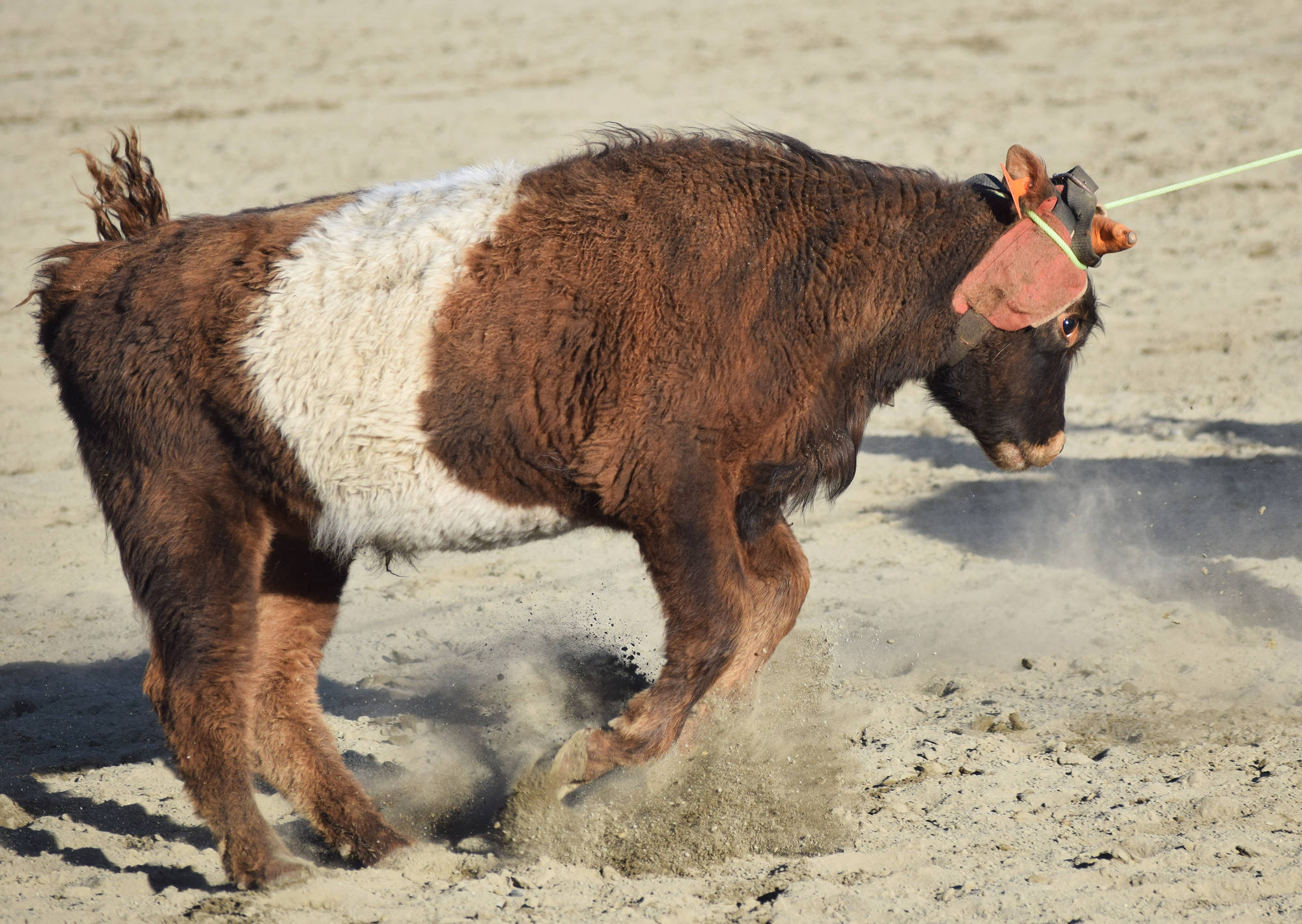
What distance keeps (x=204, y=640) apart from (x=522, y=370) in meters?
1.17

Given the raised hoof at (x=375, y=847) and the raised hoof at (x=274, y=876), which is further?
the raised hoof at (x=375, y=847)

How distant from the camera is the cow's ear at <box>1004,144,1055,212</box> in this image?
11.5 feet

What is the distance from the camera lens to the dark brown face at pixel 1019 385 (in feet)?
12.3

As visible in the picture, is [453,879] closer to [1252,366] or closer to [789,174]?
[789,174]

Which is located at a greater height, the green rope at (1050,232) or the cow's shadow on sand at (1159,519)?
the green rope at (1050,232)

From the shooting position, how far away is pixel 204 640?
3.53 m

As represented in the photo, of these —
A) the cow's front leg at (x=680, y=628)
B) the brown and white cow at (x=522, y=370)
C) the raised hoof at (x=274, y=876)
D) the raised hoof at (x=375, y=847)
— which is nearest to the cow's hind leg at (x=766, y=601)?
the brown and white cow at (x=522, y=370)

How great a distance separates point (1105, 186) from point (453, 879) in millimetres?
8353

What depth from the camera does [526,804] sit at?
3570 millimetres

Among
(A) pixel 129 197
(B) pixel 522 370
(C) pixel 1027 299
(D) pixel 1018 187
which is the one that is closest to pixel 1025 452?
(C) pixel 1027 299

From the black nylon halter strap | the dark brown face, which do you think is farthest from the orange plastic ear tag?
the dark brown face

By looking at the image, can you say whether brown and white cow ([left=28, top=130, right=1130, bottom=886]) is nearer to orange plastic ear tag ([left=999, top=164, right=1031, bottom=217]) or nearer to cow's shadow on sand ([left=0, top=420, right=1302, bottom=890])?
orange plastic ear tag ([left=999, top=164, right=1031, bottom=217])

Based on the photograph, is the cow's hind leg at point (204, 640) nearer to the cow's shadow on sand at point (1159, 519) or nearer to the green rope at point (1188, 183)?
the green rope at point (1188, 183)

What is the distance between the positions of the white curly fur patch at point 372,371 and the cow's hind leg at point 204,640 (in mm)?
302
